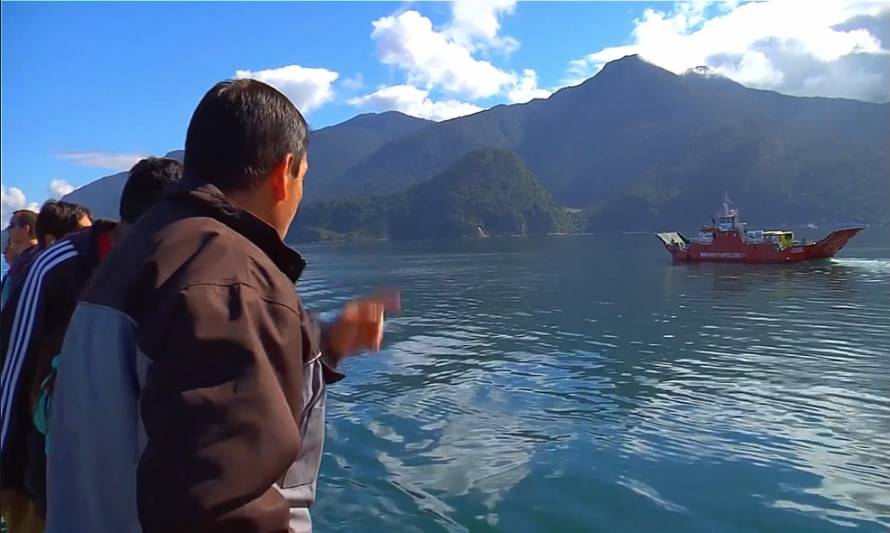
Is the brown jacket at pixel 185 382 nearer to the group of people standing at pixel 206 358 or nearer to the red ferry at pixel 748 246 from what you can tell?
the group of people standing at pixel 206 358

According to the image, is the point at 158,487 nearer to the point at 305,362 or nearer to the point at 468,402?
the point at 305,362

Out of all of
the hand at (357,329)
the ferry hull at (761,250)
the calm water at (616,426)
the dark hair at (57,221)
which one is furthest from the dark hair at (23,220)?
the ferry hull at (761,250)

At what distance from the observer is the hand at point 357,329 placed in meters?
2.20

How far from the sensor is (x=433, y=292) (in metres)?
36.3

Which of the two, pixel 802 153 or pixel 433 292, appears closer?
pixel 433 292

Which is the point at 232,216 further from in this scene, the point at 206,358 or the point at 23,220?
the point at 23,220

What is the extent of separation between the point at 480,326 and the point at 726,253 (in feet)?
111

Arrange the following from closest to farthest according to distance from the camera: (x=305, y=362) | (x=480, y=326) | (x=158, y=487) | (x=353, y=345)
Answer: (x=158, y=487) < (x=305, y=362) < (x=353, y=345) < (x=480, y=326)

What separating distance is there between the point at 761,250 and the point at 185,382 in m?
53.6

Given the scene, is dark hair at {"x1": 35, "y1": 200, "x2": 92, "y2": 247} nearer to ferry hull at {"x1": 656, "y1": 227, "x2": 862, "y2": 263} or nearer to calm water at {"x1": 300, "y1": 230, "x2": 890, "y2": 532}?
calm water at {"x1": 300, "y1": 230, "x2": 890, "y2": 532}

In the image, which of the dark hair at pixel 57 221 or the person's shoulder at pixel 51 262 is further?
the dark hair at pixel 57 221

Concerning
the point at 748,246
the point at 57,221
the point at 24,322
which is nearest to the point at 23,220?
the point at 57,221

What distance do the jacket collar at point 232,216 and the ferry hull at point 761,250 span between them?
52.8 meters

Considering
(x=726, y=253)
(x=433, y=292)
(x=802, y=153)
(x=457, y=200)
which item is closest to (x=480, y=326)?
(x=433, y=292)
